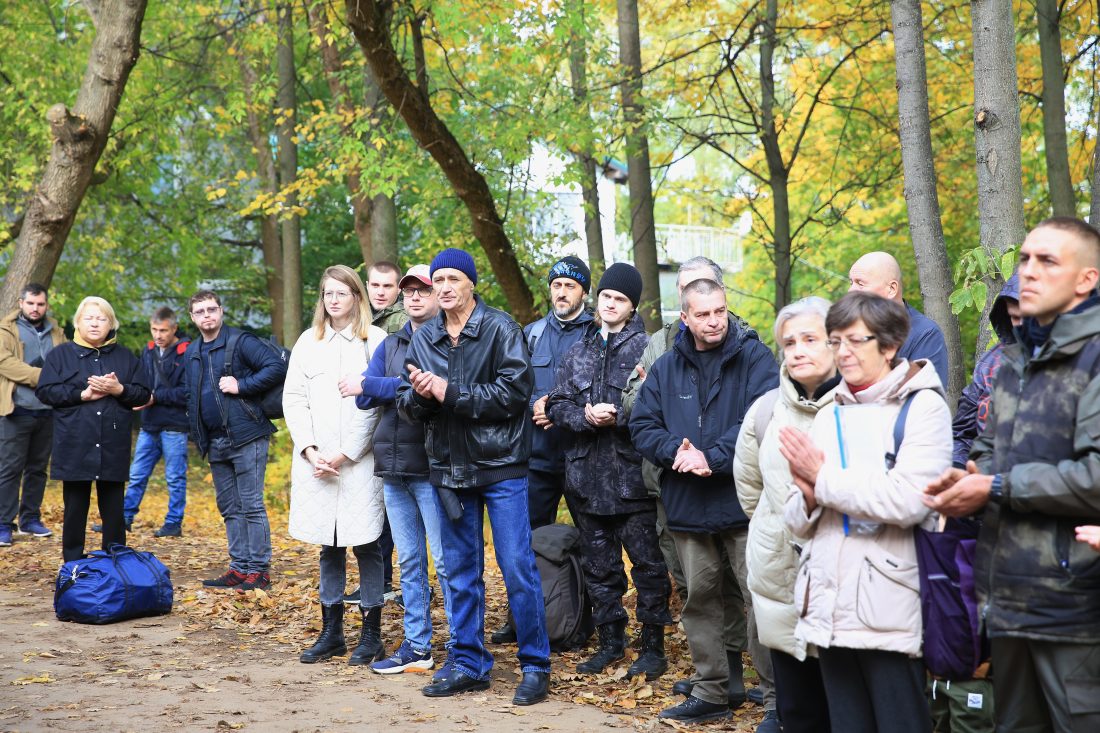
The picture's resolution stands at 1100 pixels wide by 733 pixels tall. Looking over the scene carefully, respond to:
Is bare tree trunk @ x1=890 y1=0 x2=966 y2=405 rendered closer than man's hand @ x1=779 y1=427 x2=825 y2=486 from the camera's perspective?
No

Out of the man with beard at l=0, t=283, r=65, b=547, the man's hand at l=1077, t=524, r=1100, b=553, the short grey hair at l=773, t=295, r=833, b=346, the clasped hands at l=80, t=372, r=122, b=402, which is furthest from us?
the man with beard at l=0, t=283, r=65, b=547

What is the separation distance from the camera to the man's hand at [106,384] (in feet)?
27.3

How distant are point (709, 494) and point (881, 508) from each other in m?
1.98

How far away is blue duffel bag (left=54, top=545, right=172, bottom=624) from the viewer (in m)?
7.73

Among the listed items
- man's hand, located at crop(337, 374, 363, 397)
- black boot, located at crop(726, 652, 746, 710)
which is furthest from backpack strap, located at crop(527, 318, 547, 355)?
black boot, located at crop(726, 652, 746, 710)

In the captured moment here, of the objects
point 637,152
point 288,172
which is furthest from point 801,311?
point 288,172

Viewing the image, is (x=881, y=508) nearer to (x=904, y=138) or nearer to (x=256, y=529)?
(x=904, y=138)

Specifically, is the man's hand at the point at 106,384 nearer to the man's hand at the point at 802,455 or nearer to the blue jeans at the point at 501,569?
the blue jeans at the point at 501,569

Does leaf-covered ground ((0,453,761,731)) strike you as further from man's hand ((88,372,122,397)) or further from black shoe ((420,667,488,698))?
man's hand ((88,372,122,397))

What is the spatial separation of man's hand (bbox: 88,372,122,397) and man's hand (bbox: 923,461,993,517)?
662 cm

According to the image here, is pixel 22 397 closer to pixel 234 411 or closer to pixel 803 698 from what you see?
pixel 234 411

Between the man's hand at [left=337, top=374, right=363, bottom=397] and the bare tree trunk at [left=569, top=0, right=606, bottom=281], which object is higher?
the bare tree trunk at [left=569, top=0, right=606, bottom=281]

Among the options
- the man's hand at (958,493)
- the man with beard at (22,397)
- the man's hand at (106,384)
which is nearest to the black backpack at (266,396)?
the man's hand at (106,384)

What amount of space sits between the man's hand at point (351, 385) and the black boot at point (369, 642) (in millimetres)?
1373
